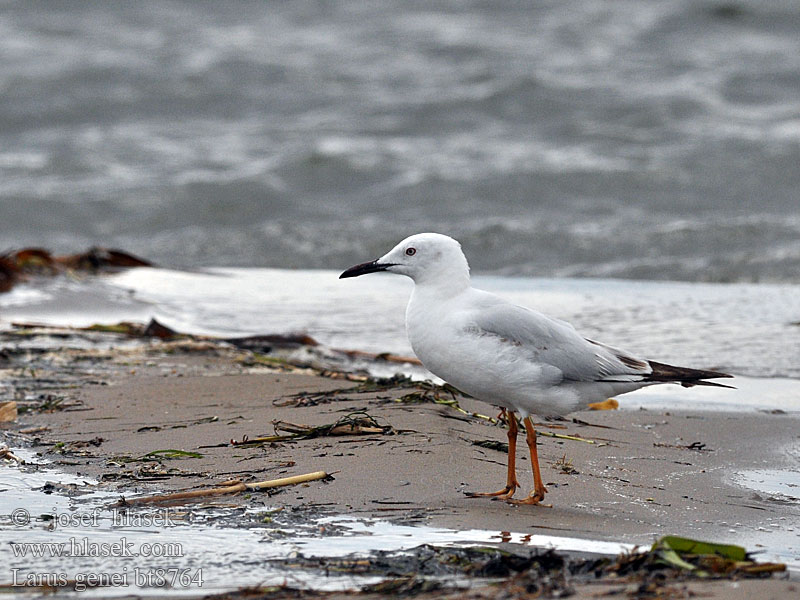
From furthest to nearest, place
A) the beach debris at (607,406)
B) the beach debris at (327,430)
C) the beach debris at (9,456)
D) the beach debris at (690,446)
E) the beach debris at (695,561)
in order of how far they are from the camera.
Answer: the beach debris at (607,406)
the beach debris at (690,446)
the beach debris at (327,430)
the beach debris at (9,456)
the beach debris at (695,561)

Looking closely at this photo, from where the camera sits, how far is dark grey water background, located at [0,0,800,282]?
1152 centimetres

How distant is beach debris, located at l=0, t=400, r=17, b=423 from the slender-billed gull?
194cm

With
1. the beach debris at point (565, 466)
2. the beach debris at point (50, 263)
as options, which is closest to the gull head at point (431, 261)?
the beach debris at point (565, 466)

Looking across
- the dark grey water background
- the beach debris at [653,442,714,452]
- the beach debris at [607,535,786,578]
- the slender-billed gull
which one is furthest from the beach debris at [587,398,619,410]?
the dark grey water background

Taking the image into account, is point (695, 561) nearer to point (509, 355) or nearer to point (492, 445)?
point (509, 355)

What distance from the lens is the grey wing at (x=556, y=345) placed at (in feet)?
13.1

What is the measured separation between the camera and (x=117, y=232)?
1253 centimetres

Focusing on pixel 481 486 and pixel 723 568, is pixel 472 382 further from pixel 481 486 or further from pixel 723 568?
pixel 723 568

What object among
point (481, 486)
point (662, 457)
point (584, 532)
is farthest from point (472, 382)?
point (662, 457)

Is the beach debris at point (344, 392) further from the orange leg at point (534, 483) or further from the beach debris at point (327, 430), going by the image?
the orange leg at point (534, 483)

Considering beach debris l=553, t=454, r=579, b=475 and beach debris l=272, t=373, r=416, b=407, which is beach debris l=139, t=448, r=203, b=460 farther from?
beach debris l=553, t=454, r=579, b=475

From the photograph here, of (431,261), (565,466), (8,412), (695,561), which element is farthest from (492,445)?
(8,412)

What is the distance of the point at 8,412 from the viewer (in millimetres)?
4887

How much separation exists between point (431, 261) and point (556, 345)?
587mm
